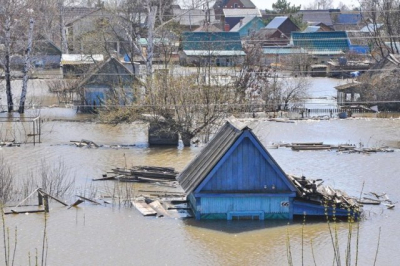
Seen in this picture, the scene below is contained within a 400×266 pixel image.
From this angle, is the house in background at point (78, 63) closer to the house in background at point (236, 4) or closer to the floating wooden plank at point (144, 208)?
the floating wooden plank at point (144, 208)

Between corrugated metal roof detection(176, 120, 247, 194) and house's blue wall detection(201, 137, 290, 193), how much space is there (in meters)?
0.30

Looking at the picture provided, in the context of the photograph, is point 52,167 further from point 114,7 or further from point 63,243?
point 114,7

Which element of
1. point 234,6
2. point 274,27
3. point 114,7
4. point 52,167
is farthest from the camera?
point 234,6

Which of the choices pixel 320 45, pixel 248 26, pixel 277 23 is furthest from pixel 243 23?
pixel 320 45

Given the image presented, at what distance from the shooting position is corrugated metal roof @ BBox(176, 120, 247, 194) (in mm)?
22750

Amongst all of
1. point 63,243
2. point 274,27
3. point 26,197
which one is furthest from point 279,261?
point 274,27

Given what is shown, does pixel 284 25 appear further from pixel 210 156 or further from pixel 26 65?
pixel 210 156

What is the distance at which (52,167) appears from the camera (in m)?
30.6

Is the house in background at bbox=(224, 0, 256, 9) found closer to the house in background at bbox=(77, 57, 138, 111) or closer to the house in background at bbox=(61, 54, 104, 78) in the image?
the house in background at bbox=(61, 54, 104, 78)

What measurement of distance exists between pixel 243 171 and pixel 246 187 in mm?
455

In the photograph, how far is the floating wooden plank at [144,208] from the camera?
2370cm

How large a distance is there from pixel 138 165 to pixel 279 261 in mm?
11566

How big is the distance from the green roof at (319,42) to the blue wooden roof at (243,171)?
165 ft

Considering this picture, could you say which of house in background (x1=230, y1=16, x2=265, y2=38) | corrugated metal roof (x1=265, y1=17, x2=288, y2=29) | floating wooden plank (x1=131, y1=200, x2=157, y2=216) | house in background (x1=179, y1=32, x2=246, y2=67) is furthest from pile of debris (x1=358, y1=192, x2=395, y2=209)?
corrugated metal roof (x1=265, y1=17, x2=288, y2=29)
